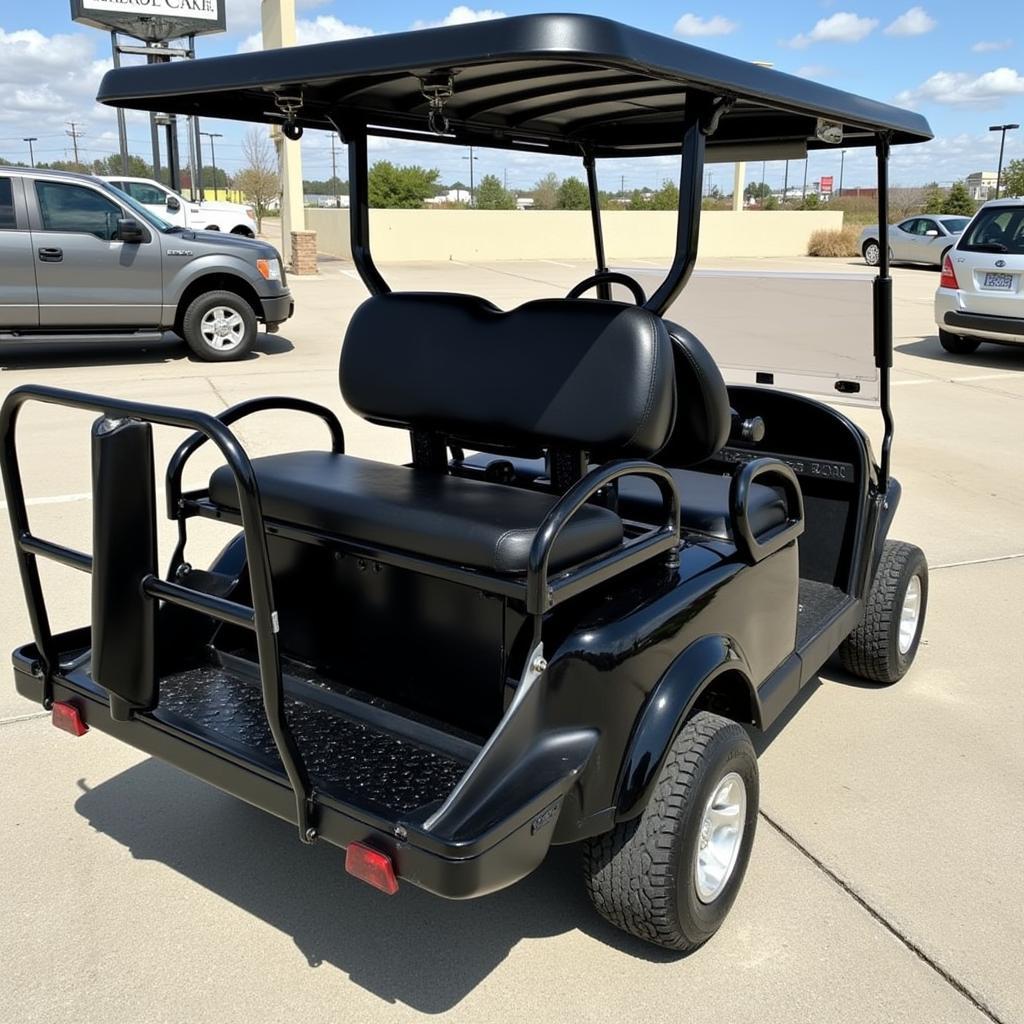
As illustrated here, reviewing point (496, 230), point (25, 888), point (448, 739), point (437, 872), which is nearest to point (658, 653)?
point (448, 739)

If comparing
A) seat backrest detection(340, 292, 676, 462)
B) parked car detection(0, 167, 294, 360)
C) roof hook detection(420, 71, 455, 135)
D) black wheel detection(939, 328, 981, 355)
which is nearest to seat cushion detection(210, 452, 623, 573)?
seat backrest detection(340, 292, 676, 462)

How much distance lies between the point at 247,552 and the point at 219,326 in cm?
843

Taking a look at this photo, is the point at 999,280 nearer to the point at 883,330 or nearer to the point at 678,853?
the point at 883,330

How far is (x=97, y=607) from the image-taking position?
198 centimetres

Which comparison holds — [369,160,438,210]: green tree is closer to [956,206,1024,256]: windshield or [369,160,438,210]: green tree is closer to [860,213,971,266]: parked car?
[860,213,971,266]: parked car

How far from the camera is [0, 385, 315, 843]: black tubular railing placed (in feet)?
5.61

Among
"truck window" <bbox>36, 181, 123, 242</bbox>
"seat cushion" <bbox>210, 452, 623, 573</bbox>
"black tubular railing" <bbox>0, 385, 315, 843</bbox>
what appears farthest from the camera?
"truck window" <bbox>36, 181, 123, 242</bbox>

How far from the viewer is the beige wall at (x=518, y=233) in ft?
77.8

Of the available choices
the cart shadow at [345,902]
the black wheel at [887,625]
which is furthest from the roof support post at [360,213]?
the black wheel at [887,625]

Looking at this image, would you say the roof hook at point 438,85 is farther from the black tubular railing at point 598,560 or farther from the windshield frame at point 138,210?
the windshield frame at point 138,210

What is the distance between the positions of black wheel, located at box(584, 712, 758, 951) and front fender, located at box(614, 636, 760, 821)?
0.08 m

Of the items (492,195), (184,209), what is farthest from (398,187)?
(184,209)

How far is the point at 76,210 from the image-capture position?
901 cm

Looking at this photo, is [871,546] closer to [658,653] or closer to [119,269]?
[658,653]
